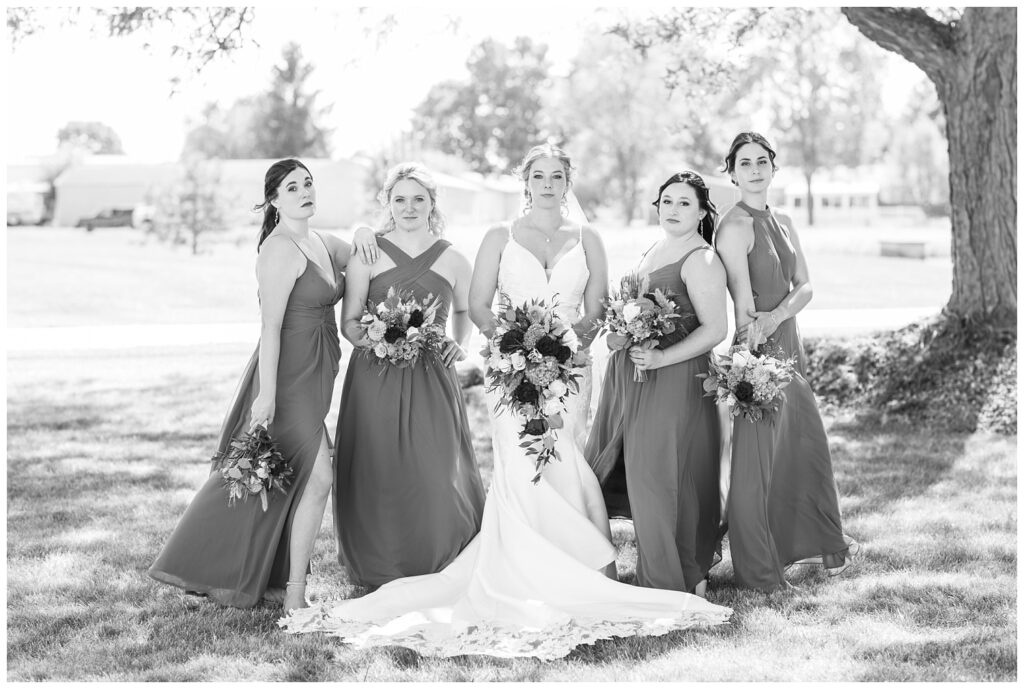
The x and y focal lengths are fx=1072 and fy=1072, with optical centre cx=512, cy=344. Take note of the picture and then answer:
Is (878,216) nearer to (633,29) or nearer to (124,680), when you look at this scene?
(633,29)

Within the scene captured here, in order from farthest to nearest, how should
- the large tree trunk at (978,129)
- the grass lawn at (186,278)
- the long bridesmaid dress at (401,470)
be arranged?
the grass lawn at (186,278) → the large tree trunk at (978,129) → the long bridesmaid dress at (401,470)

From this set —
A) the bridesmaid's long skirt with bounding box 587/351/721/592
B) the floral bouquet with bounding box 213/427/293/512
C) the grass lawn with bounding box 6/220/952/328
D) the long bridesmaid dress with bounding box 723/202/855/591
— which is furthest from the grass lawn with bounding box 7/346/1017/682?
the grass lawn with bounding box 6/220/952/328

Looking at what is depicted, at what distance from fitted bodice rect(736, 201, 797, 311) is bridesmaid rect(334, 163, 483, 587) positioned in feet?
5.51

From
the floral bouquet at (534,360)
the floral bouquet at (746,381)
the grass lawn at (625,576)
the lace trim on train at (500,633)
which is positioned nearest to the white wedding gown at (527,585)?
the lace trim on train at (500,633)

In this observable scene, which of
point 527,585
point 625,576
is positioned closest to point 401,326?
point 527,585

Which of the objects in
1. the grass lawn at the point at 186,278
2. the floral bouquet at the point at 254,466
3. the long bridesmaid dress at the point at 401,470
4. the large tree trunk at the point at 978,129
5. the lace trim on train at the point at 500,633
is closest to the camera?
the lace trim on train at the point at 500,633

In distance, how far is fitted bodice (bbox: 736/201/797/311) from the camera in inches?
246

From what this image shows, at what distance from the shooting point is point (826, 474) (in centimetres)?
657

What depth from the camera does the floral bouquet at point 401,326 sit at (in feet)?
19.1

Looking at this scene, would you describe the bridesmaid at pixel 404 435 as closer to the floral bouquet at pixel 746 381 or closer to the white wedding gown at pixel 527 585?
the white wedding gown at pixel 527 585

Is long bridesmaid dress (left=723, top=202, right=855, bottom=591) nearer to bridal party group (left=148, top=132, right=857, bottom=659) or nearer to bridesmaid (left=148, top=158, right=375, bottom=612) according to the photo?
bridal party group (left=148, top=132, right=857, bottom=659)

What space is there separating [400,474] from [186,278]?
2725cm

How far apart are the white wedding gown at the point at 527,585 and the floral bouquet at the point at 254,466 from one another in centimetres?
70

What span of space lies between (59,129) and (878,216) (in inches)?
3445
